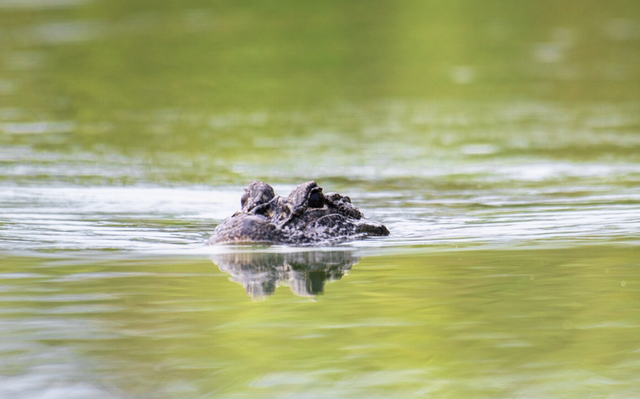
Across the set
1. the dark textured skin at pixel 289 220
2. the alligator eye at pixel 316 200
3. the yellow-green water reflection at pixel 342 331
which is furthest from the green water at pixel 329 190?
the alligator eye at pixel 316 200

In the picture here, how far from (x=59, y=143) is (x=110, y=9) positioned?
77.5ft

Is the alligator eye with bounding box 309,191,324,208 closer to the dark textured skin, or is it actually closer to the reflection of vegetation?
the dark textured skin

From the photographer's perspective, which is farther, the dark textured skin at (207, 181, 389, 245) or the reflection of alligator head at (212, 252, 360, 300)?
the dark textured skin at (207, 181, 389, 245)

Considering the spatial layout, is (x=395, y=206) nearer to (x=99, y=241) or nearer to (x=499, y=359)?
(x=99, y=241)

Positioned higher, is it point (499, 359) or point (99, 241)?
point (99, 241)

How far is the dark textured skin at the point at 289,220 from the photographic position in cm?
829

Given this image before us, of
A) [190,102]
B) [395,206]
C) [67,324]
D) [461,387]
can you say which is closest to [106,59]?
[190,102]

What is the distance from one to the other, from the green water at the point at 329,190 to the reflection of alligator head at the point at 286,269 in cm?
3

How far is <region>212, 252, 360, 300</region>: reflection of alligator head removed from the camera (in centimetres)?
704

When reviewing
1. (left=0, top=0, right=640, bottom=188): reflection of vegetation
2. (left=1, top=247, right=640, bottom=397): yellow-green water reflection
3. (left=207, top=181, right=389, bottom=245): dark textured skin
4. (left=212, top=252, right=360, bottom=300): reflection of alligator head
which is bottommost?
(left=1, top=247, right=640, bottom=397): yellow-green water reflection

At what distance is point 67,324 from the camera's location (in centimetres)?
607

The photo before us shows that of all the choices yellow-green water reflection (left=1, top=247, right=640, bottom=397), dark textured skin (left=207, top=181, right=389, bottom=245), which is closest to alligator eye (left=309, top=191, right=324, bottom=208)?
dark textured skin (left=207, top=181, right=389, bottom=245)

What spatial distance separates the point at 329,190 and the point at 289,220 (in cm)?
432

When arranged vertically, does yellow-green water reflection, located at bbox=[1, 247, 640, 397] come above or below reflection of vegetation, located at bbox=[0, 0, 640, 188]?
below
